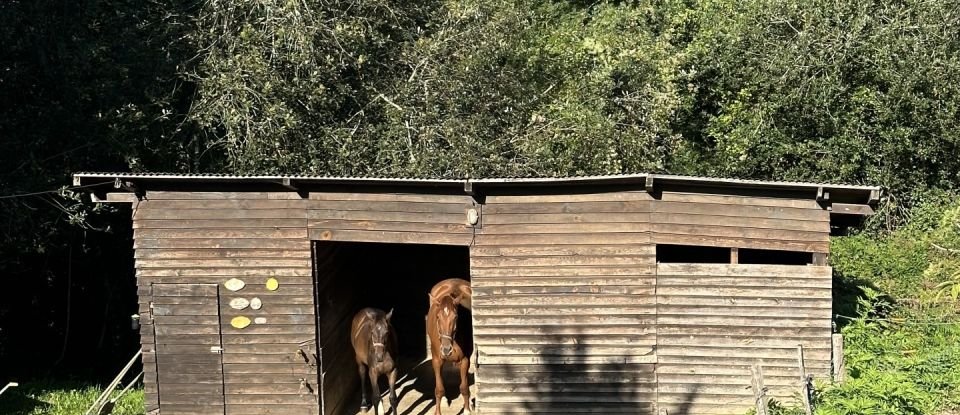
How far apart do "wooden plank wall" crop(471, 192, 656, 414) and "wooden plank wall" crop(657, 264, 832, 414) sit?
0.25m

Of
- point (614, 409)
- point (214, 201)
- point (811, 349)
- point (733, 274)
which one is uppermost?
point (214, 201)

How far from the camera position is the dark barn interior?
35.1ft

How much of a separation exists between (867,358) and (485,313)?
16.6ft

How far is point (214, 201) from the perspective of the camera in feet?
32.2

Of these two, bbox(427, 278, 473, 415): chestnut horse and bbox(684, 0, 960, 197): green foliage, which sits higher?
bbox(684, 0, 960, 197): green foliage

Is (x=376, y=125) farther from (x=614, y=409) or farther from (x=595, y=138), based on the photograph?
(x=614, y=409)

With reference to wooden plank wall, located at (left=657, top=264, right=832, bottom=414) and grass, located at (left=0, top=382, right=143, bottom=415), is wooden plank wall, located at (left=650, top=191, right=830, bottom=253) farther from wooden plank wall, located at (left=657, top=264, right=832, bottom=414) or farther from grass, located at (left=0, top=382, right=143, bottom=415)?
grass, located at (left=0, top=382, right=143, bottom=415)

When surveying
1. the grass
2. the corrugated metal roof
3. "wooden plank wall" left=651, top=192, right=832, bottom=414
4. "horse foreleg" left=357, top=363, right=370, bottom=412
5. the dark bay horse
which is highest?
the corrugated metal roof

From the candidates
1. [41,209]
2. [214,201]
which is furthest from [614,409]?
[41,209]

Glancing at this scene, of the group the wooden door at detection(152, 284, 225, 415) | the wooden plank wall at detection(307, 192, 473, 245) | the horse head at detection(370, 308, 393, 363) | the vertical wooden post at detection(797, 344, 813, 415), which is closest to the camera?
the vertical wooden post at detection(797, 344, 813, 415)

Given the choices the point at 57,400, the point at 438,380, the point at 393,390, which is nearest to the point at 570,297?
the point at 438,380

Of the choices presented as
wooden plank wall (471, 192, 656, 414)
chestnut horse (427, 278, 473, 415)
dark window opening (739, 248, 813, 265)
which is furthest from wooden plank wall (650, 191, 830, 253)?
chestnut horse (427, 278, 473, 415)

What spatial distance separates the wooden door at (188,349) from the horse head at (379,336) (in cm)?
196

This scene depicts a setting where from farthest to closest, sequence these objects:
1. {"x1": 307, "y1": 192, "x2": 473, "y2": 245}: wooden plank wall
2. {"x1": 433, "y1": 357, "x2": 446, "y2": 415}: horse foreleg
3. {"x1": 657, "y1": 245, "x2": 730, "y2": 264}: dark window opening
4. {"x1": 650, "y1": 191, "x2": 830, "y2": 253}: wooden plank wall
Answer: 1. {"x1": 657, "y1": 245, "x2": 730, "y2": 264}: dark window opening
2. {"x1": 433, "y1": 357, "x2": 446, "y2": 415}: horse foreleg
3. {"x1": 307, "y1": 192, "x2": 473, "y2": 245}: wooden plank wall
4. {"x1": 650, "y1": 191, "x2": 830, "y2": 253}: wooden plank wall
